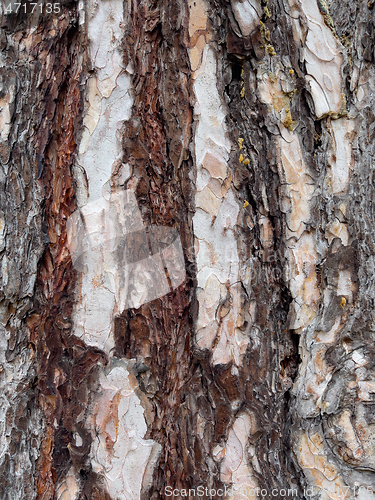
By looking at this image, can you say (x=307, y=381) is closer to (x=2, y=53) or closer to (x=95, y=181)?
(x=95, y=181)

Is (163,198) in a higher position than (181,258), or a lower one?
higher

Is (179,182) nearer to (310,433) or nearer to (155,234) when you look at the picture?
(155,234)

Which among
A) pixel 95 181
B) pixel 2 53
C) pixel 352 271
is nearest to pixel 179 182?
pixel 95 181

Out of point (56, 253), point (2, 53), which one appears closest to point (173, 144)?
point (56, 253)

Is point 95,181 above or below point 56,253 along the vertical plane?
above

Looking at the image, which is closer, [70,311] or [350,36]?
[70,311]

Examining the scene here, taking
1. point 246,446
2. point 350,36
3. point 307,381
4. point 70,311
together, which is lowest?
point 246,446
